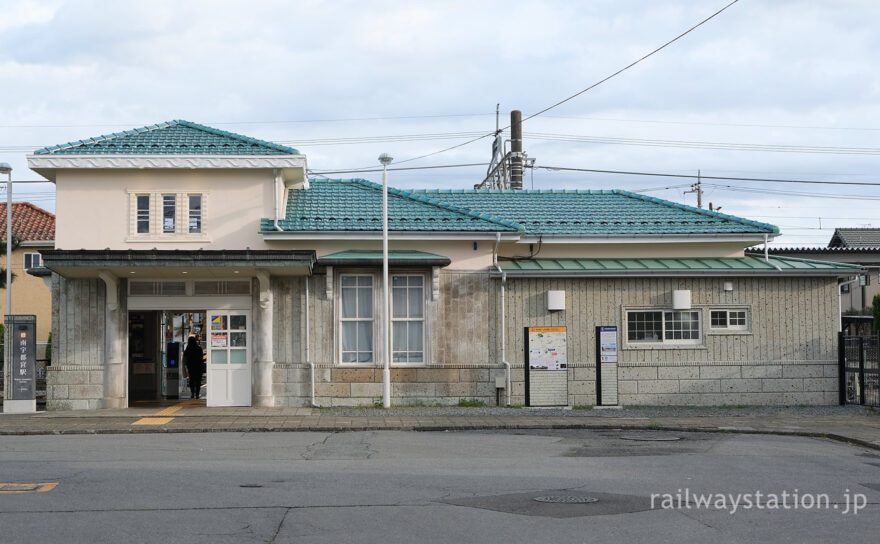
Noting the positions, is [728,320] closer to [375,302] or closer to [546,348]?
[546,348]

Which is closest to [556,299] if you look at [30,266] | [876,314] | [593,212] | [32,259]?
[593,212]

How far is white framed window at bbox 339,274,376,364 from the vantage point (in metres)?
21.9

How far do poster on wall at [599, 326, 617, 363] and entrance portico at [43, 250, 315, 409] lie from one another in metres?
6.91

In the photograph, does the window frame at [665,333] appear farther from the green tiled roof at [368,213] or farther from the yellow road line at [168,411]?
the yellow road line at [168,411]

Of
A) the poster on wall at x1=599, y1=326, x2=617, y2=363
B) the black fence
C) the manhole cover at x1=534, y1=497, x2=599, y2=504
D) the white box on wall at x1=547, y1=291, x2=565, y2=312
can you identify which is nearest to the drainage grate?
the manhole cover at x1=534, y1=497, x2=599, y2=504

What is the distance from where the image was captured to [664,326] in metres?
22.4

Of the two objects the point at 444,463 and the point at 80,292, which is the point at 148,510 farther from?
the point at 80,292

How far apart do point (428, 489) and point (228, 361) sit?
1198cm

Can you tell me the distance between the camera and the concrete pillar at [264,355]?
21.2m

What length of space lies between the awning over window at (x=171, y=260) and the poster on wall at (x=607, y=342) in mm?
6786

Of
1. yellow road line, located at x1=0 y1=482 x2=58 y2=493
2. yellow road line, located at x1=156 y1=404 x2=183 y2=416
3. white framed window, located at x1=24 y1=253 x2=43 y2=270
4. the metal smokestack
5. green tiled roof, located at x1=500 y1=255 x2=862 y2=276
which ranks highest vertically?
the metal smokestack

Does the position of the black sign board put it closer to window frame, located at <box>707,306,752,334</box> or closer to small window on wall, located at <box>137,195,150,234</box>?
small window on wall, located at <box>137,195,150,234</box>

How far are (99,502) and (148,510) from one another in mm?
752

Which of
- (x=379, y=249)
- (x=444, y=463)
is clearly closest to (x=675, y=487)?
(x=444, y=463)
